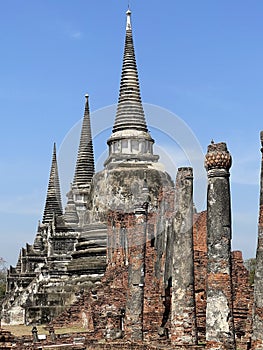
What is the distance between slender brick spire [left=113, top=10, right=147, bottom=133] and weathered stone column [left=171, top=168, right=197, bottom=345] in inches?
818

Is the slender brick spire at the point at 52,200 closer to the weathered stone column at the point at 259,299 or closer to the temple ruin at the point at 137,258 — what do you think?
the temple ruin at the point at 137,258

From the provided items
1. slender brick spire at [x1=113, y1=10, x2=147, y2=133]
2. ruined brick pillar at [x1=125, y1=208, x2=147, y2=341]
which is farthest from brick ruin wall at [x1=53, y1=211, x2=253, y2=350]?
slender brick spire at [x1=113, y1=10, x2=147, y2=133]

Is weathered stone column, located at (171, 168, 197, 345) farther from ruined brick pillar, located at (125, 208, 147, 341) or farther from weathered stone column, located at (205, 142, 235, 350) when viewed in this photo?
ruined brick pillar, located at (125, 208, 147, 341)

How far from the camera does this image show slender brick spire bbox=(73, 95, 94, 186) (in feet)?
135

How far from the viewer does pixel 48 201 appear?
160 feet

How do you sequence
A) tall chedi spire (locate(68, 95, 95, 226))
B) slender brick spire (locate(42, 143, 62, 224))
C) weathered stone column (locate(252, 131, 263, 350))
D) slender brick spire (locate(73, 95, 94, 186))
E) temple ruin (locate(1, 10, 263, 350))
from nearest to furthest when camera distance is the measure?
weathered stone column (locate(252, 131, 263, 350)) < temple ruin (locate(1, 10, 263, 350)) < tall chedi spire (locate(68, 95, 95, 226)) < slender brick spire (locate(73, 95, 94, 186)) < slender brick spire (locate(42, 143, 62, 224))

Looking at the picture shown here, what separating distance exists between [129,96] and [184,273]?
915 inches

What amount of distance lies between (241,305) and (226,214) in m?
6.54

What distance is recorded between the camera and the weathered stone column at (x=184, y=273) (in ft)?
45.0

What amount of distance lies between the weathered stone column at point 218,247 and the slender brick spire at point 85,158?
93.7 ft

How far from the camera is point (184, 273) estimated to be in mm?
14070

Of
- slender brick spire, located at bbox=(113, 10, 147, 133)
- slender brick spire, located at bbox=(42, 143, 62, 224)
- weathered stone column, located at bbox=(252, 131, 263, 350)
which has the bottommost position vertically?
weathered stone column, located at bbox=(252, 131, 263, 350)

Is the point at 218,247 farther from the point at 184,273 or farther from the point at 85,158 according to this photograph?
the point at 85,158

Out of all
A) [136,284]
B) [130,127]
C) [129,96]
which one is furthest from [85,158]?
[136,284]
